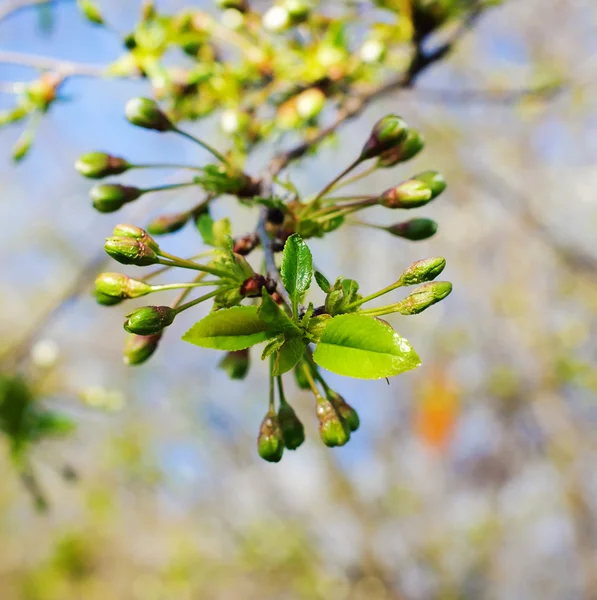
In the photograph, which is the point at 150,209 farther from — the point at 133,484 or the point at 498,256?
the point at 498,256

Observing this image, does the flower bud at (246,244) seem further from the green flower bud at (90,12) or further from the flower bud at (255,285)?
the green flower bud at (90,12)

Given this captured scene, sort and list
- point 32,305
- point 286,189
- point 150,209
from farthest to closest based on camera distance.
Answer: point 32,305, point 150,209, point 286,189

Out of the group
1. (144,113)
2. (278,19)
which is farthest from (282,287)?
(278,19)

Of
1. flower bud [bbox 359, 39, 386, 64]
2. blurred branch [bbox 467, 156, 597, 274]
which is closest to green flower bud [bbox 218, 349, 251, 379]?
flower bud [bbox 359, 39, 386, 64]

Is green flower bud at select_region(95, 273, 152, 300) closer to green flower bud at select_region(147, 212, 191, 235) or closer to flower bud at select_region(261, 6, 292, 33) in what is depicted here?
green flower bud at select_region(147, 212, 191, 235)

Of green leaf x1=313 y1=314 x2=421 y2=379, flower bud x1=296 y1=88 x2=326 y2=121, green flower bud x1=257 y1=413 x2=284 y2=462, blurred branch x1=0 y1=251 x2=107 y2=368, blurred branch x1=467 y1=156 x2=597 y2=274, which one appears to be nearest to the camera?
green leaf x1=313 y1=314 x2=421 y2=379

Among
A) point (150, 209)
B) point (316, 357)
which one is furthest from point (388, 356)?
point (150, 209)
